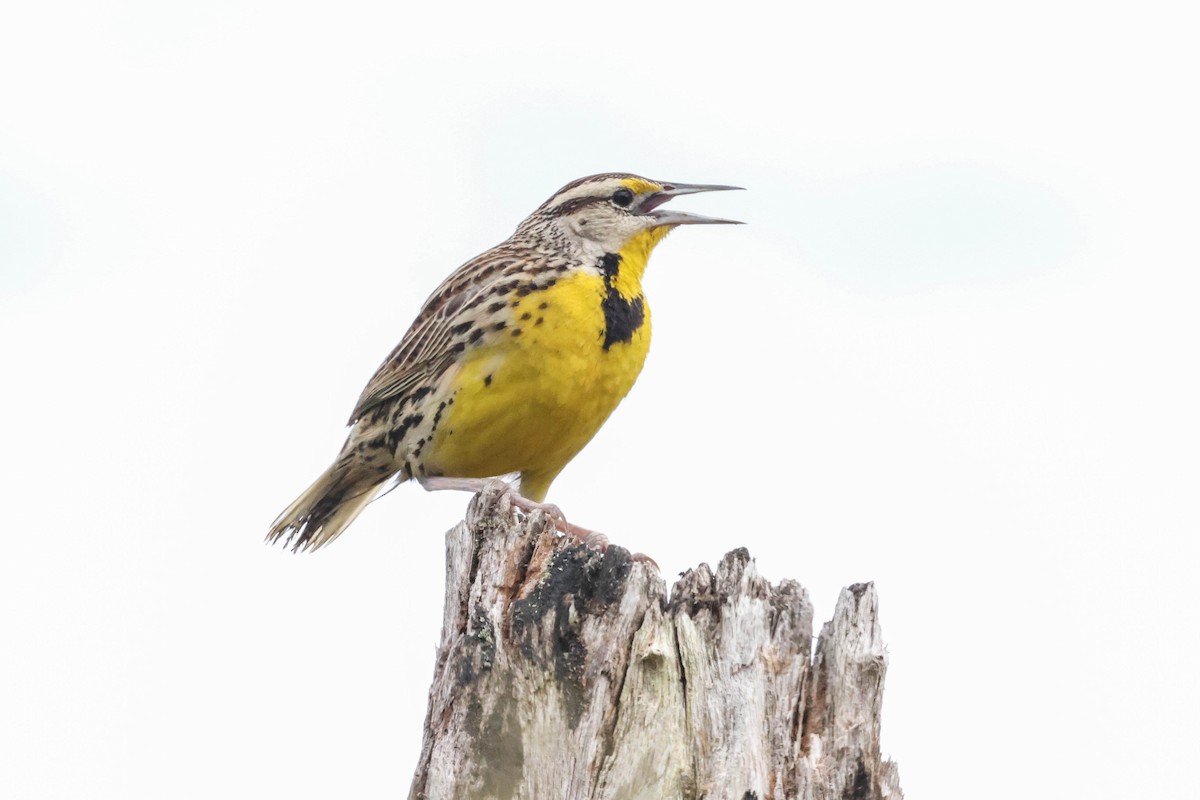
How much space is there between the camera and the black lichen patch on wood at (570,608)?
14.9ft

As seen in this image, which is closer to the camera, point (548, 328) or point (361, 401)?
point (548, 328)

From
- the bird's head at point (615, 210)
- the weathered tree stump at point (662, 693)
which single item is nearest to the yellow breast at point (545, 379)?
the bird's head at point (615, 210)

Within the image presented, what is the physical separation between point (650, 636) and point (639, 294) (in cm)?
282

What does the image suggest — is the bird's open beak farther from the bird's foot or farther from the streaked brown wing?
the bird's foot

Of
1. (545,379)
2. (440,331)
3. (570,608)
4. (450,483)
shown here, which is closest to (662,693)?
(570,608)

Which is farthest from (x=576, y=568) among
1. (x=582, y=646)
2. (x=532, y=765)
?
(x=532, y=765)

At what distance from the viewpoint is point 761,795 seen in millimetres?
4270

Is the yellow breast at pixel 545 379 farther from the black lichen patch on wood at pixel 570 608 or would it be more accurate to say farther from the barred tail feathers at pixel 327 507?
the black lichen patch on wood at pixel 570 608

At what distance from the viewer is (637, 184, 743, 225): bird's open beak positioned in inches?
287

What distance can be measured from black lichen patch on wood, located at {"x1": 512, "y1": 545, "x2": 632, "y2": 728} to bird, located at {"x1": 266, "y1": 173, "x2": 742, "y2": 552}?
1.75 metres

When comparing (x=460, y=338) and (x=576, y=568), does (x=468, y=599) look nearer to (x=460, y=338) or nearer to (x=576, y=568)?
(x=576, y=568)

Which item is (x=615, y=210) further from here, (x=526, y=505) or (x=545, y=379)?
(x=526, y=505)

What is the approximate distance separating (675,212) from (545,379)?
119cm

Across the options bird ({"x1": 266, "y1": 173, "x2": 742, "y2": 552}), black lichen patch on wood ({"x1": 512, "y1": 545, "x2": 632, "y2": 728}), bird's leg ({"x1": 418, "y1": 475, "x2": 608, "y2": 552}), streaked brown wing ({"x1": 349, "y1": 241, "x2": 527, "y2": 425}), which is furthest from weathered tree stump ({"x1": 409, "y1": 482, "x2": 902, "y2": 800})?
streaked brown wing ({"x1": 349, "y1": 241, "x2": 527, "y2": 425})
